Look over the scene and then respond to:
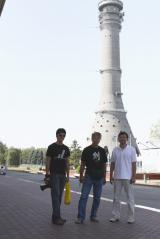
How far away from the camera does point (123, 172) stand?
370 inches

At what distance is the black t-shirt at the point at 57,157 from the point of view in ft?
29.6

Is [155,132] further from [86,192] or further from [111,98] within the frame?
[86,192]

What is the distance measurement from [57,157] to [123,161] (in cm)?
140

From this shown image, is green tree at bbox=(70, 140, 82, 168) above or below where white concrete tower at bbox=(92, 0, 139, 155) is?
below

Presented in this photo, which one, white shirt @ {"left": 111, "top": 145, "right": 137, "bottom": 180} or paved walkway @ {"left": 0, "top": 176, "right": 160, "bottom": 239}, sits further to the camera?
white shirt @ {"left": 111, "top": 145, "right": 137, "bottom": 180}

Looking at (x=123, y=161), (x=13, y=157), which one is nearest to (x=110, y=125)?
(x=13, y=157)

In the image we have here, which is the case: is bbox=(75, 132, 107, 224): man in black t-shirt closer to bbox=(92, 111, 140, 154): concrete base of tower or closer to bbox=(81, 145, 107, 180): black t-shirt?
bbox=(81, 145, 107, 180): black t-shirt

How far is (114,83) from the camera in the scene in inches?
4505

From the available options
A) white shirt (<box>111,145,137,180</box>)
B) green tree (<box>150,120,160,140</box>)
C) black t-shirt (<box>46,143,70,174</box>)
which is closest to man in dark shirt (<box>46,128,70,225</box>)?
black t-shirt (<box>46,143,70,174</box>)

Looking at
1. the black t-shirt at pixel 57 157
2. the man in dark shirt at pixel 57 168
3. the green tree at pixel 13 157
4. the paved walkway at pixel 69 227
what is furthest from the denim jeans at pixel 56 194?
the green tree at pixel 13 157

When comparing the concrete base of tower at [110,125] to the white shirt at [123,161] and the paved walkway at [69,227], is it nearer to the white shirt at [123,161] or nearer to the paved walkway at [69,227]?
the paved walkway at [69,227]

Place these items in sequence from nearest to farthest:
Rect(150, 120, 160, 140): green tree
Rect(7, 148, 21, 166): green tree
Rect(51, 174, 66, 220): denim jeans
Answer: Rect(51, 174, 66, 220): denim jeans, Rect(150, 120, 160, 140): green tree, Rect(7, 148, 21, 166): green tree

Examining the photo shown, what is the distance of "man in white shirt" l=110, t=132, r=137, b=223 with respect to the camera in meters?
9.38

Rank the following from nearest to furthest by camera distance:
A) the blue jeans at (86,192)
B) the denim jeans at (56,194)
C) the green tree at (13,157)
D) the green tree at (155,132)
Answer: the denim jeans at (56,194)
the blue jeans at (86,192)
the green tree at (155,132)
the green tree at (13,157)
